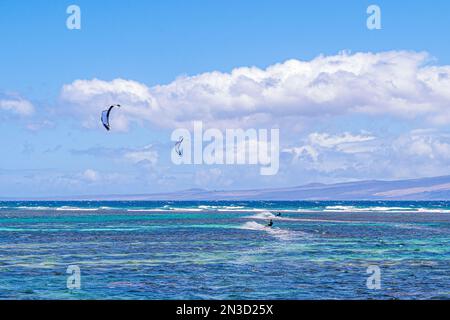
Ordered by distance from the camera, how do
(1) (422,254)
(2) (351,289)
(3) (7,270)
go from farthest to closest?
(1) (422,254)
(3) (7,270)
(2) (351,289)

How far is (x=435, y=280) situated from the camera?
35844mm

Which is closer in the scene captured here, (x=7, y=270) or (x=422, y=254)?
(x=7, y=270)

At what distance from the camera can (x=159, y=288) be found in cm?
3316

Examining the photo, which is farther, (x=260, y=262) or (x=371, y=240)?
(x=371, y=240)

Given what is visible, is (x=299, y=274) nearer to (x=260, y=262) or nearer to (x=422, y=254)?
(x=260, y=262)

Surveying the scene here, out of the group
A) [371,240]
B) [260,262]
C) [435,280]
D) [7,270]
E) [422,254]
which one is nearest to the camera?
[435,280]

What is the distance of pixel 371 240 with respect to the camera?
64250 mm
